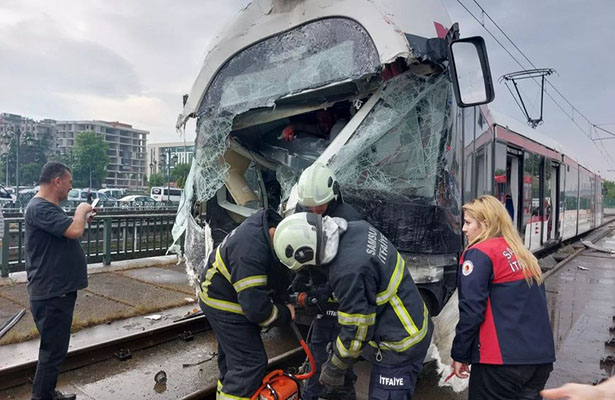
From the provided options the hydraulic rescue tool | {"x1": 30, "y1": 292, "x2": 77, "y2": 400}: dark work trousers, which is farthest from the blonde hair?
{"x1": 30, "y1": 292, "x2": 77, "y2": 400}: dark work trousers

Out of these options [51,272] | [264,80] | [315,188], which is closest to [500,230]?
[315,188]

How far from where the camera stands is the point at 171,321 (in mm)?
6051

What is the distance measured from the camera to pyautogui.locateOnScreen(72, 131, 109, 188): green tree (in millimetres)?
68812

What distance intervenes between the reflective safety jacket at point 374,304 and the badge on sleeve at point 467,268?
0.31 metres

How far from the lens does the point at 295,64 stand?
13.5 ft

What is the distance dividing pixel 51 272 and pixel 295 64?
2.59m

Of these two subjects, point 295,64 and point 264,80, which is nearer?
point 295,64

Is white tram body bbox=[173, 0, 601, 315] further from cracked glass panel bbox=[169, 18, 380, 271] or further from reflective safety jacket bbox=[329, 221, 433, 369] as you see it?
reflective safety jacket bbox=[329, 221, 433, 369]

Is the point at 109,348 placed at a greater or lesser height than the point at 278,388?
lesser

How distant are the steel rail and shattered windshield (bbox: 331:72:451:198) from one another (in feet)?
9.66

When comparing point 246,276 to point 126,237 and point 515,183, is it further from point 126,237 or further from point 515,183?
point 126,237

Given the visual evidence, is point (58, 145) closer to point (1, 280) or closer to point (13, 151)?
point (13, 151)

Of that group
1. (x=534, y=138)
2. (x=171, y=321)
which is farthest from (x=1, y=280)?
(x=534, y=138)

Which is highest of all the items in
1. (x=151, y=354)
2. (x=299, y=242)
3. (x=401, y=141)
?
(x=401, y=141)
